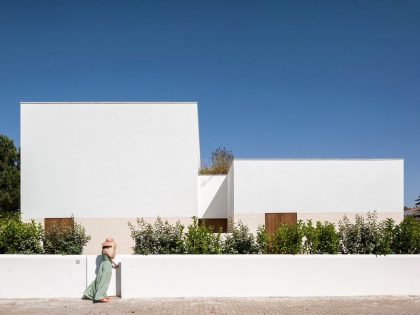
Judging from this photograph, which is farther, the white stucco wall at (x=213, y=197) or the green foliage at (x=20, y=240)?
the white stucco wall at (x=213, y=197)

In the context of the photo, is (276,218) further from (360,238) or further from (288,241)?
(288,241)

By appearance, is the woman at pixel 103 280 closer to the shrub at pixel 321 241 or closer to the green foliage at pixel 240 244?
the green foliage at pixel 240 244

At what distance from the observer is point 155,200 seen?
1744cm

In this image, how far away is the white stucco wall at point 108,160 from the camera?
17.4 m

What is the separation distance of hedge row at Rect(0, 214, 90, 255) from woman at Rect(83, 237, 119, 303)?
126 cm

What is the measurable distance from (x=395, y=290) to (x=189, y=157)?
35.5 feet

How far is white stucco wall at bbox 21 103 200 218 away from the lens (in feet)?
57.2

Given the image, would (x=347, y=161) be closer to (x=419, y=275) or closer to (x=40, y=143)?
(x=419, y=275)

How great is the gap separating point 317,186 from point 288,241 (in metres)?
8.41

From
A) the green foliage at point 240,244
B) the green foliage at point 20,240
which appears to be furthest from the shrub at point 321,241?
the green foliage at point 20,240

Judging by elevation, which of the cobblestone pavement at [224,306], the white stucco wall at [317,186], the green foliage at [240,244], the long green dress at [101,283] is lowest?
the cobblestone pavement at [224,306]

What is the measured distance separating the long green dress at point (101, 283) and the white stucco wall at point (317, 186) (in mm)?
8928

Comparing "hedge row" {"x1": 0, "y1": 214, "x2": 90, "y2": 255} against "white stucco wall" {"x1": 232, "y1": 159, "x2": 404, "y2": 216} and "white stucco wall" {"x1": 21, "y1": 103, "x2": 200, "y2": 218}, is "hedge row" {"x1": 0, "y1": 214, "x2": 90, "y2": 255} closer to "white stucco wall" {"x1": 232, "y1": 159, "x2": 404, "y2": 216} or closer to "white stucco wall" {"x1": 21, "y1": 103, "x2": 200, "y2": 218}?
"white stucco wall" {"x1": 21, "y1": 103, "x2": 200, "y2": 218}

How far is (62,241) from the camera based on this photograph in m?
9.33
